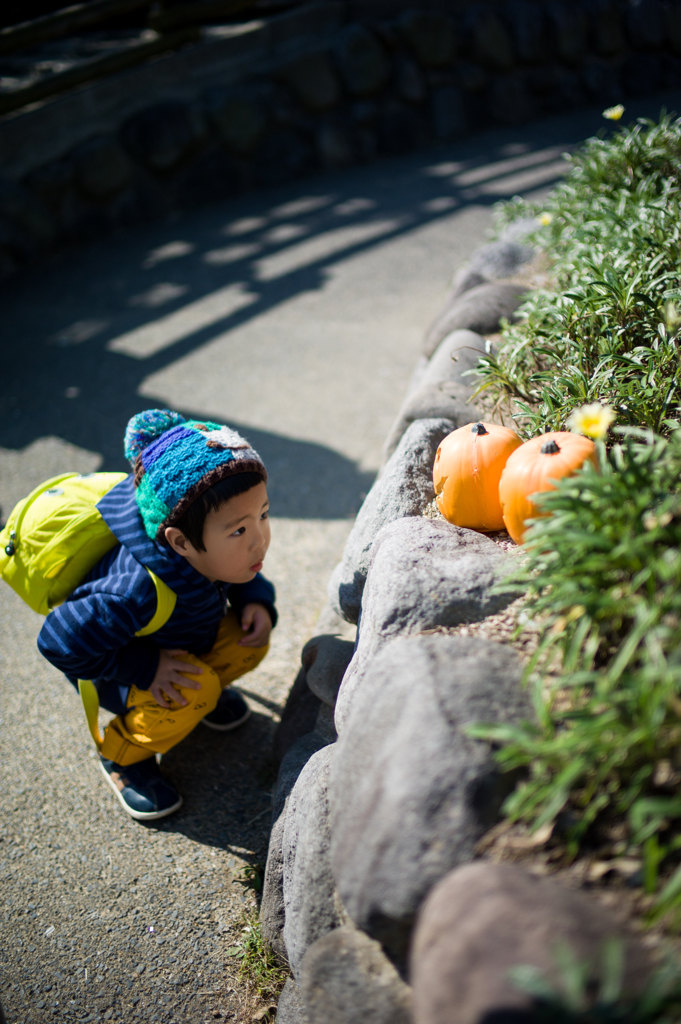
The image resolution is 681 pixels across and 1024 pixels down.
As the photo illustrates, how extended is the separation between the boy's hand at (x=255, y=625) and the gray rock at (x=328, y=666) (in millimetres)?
201

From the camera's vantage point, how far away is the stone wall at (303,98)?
6805 millimetres

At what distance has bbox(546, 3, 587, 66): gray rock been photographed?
8.48 m

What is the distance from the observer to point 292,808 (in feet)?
6.47

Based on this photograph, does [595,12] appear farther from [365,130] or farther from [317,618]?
[317,618]

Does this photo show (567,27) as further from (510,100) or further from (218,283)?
(218,283)

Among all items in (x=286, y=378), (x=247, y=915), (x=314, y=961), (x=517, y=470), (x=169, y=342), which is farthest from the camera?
(x=169, y=342)

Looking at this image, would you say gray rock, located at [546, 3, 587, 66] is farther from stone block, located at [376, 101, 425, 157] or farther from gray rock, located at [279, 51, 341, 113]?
gray rock, located at [279, 51, 341, 113]

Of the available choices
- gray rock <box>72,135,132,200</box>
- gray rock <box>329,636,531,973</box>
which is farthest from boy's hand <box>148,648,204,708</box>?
gray rock <box>72,135,132,200</box>

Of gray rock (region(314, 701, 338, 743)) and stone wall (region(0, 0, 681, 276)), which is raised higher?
stone wall (region(0, 0, 681, 276))

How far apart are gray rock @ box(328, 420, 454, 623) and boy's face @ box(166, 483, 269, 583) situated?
0.33 meters

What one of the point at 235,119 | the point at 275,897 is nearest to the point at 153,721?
the point at 275,897

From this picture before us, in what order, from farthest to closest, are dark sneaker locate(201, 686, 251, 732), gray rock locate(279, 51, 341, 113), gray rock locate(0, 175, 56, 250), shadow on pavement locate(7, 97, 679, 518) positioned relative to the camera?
gray rock locate(279, 51, 341, 113)
gray rock locate(0, 175, 56, 250)
shadow on pavement locate(7, 97, 679, 518)
dark sneaker locate(201, 686, 251, 732)

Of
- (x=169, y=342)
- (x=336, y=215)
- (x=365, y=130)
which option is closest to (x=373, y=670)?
(x=169, y=342)

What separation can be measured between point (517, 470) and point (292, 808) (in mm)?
1137
